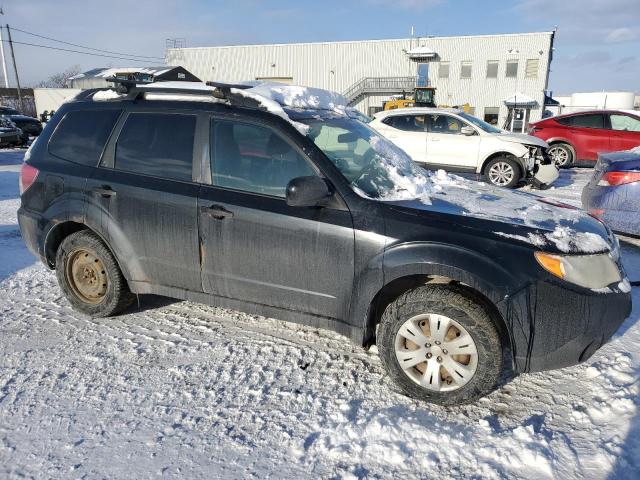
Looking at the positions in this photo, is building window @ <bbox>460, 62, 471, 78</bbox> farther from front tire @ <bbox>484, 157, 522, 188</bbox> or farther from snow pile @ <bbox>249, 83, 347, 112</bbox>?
snow pile @ <bbox>249, 83, 347, 112</bbox>

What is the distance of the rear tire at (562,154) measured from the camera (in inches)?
480

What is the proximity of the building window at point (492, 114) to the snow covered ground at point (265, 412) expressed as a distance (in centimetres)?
3905

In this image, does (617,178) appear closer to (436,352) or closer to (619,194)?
(619,194)

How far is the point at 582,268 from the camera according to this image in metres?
2.65

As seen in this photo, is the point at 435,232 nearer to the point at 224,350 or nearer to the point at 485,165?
the point at 224,350

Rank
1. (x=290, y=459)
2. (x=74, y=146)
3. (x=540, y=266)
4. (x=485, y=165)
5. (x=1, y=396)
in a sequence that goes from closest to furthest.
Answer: (x=290, y=459) < (x=540, y=266) < (x=1, y=396) < (x=74, y=146) < (x=485, y=165)

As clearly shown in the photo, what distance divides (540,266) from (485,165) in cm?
806

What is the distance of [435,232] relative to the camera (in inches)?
106

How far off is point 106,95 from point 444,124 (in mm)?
8098

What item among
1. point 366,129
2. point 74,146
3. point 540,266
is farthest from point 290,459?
point 74,146

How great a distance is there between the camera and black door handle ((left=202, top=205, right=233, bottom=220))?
123 inches

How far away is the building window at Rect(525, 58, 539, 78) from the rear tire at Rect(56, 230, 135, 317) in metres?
40.6

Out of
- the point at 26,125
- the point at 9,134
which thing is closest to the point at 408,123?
the point at 9,134

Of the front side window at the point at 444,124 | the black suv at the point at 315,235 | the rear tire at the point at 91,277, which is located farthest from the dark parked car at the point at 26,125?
the black suv at the point at 315,235
